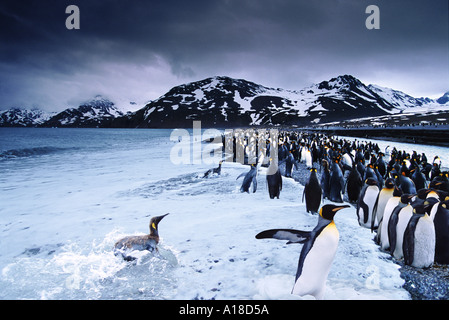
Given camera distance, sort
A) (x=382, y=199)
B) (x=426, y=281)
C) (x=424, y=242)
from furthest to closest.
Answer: (x=382, y=199) → (x=424, y=242) → (x=426, y=281)

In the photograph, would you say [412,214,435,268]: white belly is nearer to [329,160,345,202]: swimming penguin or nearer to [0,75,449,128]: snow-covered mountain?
[329,160,345,202]: swimming penguin

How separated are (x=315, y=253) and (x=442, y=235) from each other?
74.8 inches

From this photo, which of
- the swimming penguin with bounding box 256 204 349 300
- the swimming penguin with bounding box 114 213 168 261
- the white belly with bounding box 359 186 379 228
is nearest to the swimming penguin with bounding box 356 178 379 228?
the white belly with bounding box 359 186 379 228

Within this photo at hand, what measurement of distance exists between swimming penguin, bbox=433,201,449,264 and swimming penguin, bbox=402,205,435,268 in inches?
8.1

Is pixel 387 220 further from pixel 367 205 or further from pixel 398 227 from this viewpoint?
pixel 367 205

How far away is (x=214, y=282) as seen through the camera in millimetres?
2697

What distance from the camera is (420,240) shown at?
2945 mm

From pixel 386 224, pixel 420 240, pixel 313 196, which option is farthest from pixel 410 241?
pixel 313 196

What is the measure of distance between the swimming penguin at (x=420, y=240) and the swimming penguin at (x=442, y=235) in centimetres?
21

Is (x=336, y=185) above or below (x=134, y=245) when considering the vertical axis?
above

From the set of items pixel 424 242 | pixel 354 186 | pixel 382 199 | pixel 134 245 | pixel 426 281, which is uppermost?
pixel 382 199

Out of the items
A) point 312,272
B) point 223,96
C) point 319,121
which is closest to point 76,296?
point 312,272

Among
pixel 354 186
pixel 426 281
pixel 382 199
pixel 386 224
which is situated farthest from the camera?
pixel 354 186
